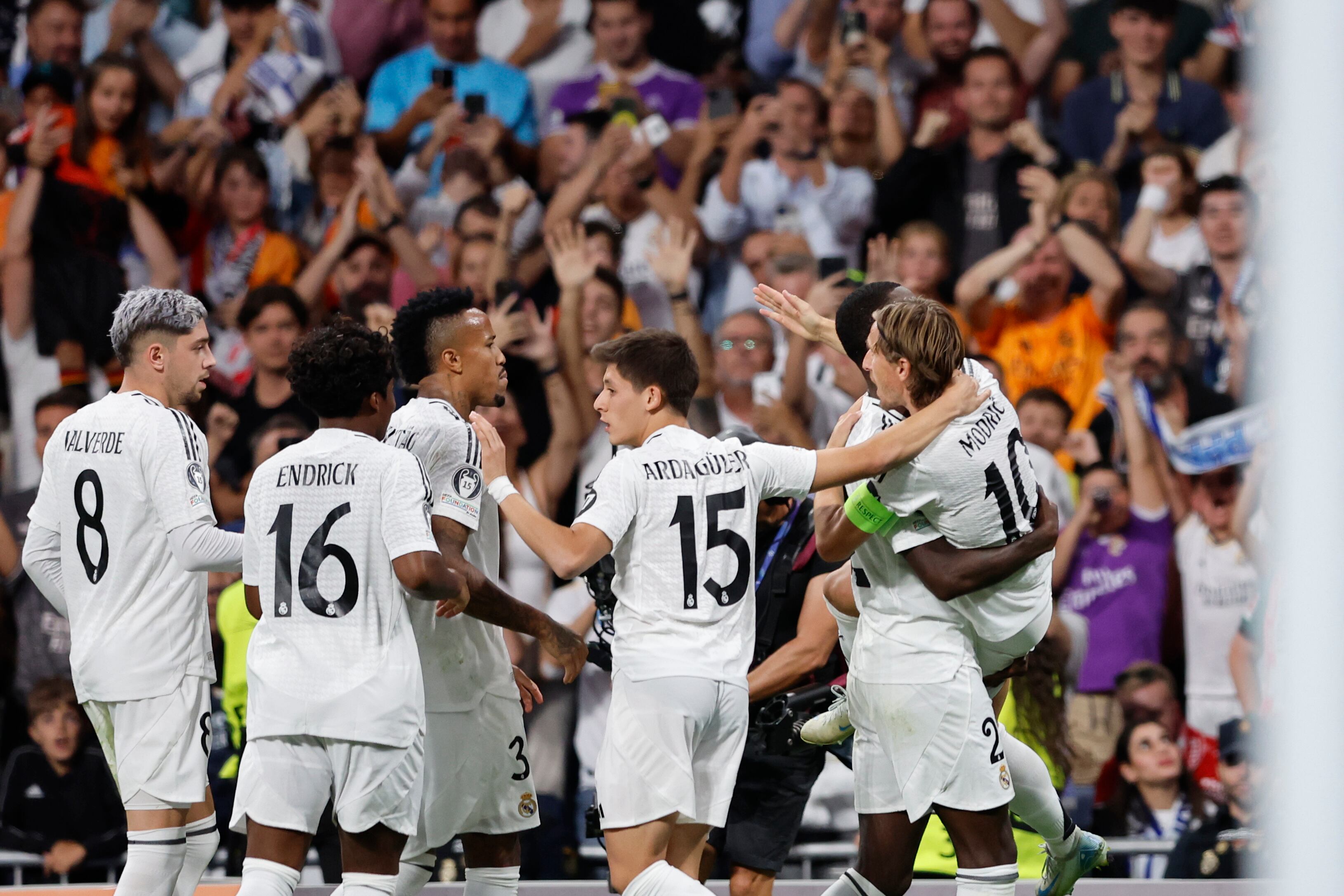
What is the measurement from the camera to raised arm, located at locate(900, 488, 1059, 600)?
3.81 m

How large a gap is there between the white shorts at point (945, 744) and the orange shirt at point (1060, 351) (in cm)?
404

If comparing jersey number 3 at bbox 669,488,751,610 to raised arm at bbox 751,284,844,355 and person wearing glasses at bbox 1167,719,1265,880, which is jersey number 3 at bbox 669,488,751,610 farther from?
person wearing glasses at bbox 1167,719,1265,880

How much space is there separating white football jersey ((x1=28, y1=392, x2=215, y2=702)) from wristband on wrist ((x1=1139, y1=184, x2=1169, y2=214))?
223 inches

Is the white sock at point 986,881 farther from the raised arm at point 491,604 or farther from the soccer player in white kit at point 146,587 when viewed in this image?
the soccer player in white kit at point 146,587

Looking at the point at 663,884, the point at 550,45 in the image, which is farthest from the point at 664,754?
the point at 550,45

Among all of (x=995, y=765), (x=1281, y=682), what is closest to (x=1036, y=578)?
(x=995, y=765)

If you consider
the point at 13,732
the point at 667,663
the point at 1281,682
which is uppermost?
the point at 1281,682

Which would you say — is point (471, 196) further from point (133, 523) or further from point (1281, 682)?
point (1281, 682)

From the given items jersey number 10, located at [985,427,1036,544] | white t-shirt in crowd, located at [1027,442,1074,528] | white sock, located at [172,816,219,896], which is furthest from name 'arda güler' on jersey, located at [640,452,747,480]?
white t-shirt in crowd, located at [1027,442,1074,528]

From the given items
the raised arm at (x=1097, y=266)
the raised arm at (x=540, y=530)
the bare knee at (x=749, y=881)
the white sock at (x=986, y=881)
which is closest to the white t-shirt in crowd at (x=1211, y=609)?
the raised arm at (x=1097, y=266)

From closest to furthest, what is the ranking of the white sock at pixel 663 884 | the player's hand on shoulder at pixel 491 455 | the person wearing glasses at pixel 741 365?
1. the white sock at pixel 663 884
2. the player's hand on shoulder at pixel 491 455
3. the person wearing glasses at pixel 741 365

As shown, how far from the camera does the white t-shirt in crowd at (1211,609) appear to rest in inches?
274

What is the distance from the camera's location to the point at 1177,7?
850 centimetres

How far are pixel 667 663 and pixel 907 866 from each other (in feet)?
3.15
